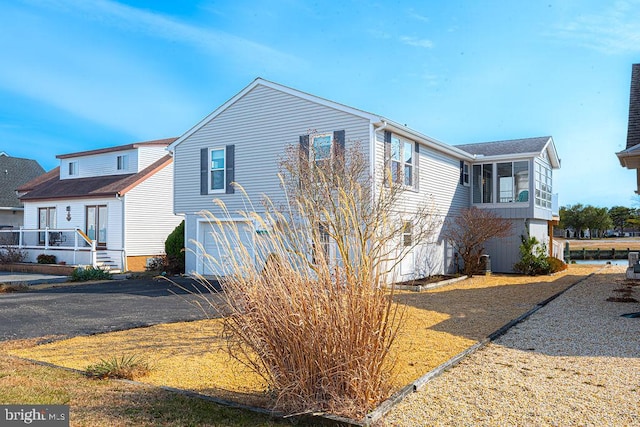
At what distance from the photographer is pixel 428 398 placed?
464 centimetres

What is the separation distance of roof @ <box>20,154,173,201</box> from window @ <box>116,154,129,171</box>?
48cm

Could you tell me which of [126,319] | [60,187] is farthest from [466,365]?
[60,187]

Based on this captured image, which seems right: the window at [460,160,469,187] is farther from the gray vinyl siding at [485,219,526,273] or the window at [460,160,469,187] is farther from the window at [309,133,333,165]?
the window at [309,133,333,165]

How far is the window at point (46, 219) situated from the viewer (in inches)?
950

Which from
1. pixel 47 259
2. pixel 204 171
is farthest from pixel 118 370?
pixel 47 259

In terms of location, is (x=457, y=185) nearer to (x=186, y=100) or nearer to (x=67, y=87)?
(x=186, y=100)

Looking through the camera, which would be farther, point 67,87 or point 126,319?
point 67,87

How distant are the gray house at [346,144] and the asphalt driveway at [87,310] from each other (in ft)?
7.37

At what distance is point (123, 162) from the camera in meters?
23.8

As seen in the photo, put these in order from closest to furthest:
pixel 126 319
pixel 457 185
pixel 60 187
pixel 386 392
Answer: pixel 386 392
pixel 126 319
pixel 457 185
pixel 60 187

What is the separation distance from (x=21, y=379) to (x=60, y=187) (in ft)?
73.0

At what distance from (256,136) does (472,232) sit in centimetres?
837

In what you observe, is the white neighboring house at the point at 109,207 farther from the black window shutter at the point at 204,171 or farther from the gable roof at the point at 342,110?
the black window shutter at the point at 204,171

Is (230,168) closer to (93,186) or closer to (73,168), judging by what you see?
(93,186)
